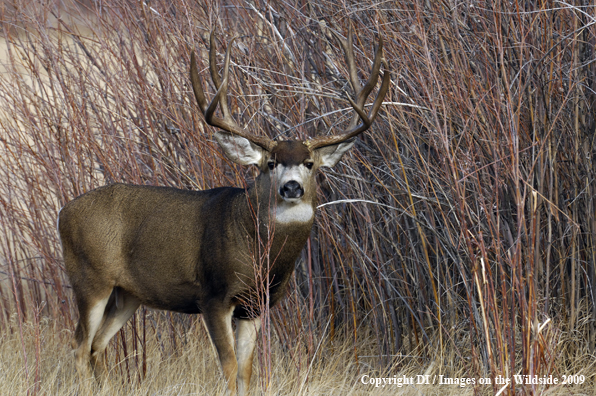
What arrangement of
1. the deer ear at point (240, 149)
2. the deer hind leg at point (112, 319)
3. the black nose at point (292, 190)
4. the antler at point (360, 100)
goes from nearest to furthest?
the black nose at point (292, 190) → the antler at point (360, 100) → the deer ear at point (240, 149) → the deer hind leg at point (112, 319)

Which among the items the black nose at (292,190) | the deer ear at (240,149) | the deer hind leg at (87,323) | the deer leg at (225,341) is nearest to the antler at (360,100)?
the deer ear at (240,149)

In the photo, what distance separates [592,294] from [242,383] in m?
1.97

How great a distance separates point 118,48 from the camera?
17.7 ft

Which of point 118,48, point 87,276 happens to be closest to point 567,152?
point 87,276

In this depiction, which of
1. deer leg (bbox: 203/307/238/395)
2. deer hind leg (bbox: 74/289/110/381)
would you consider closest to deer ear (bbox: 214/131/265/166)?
deer leg (bbox: 203/307/238/395)

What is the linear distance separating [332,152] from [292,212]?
422 millimetres

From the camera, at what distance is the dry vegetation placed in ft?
13.0

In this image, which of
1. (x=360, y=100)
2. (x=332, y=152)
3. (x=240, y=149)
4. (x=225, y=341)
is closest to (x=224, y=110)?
(x=240, y=149)

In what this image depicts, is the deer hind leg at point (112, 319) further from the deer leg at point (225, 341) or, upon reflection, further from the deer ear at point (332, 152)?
the deer ear at point (332, 152)

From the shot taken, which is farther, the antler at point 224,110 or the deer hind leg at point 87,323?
the deer hind leg at point 87,323

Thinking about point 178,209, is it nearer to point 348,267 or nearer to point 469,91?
point 348,267

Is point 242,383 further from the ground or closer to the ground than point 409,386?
further from the ground

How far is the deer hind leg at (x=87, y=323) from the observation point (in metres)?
4.17

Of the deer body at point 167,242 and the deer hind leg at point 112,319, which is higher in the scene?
the deer body at point 167,242
